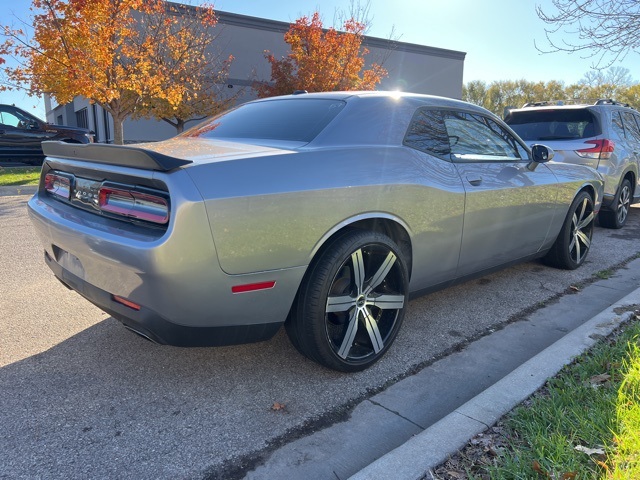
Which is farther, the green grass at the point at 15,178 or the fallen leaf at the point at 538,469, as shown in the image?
the green grass at the point at 15,178

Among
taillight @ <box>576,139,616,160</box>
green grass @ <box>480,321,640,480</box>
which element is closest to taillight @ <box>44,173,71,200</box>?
green grass @ <box>480,321,640,480</box>

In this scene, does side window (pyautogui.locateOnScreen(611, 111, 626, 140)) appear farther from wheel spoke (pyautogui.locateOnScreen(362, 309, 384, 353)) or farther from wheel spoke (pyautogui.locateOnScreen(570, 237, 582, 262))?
wheel spoke (pyautogui.locateOnScreen(362, 309, 384, 353))

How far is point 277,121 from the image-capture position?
3.29m

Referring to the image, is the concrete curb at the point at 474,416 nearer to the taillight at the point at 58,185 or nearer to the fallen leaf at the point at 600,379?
the fallen leaf at the point at 600,379

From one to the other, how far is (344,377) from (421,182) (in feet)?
4.25

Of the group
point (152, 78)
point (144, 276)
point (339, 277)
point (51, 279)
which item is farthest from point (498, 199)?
point (152, 78)

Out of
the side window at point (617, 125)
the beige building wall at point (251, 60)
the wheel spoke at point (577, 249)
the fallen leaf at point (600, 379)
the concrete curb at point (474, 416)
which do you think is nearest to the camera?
the concrete curb at point (474, 416)

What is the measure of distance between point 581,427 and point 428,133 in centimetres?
201

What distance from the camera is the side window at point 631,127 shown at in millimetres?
7684

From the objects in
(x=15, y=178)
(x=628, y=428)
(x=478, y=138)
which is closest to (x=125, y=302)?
(x=628, y=428)

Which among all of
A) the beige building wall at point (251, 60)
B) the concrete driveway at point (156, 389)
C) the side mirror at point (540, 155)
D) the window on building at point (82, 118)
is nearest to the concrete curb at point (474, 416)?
the concrete driveway at point (156, 389)

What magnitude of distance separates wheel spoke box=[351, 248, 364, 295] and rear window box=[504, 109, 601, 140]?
17.9 ft

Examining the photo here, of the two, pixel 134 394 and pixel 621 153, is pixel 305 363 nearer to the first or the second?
pixel 134 394

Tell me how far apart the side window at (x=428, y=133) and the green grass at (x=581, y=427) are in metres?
1.60
